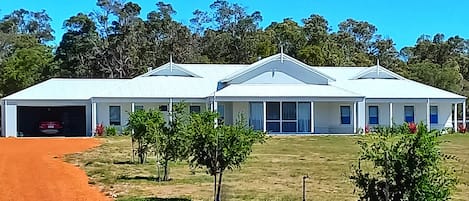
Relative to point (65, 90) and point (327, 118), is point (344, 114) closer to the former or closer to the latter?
point (327, 118)

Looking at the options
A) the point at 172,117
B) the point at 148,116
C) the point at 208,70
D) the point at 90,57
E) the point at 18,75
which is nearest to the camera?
the point at 172,117

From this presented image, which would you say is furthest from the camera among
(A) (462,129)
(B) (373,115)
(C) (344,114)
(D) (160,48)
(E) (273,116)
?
(D) (160,48)

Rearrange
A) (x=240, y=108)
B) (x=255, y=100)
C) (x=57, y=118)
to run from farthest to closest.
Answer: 1. (x=57, y=118)
2. (x=240, y=108)
3. (x=255, y=100)

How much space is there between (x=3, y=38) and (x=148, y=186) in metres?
57.7

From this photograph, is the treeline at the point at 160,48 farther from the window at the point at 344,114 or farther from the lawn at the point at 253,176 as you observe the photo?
the lawn at the point at 253,176

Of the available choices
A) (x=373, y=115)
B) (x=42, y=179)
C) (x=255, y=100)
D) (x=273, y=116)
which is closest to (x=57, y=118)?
(x=255, y=100)

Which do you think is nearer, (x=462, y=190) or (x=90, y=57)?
(x=462, y=190)

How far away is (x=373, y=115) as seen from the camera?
4272 cm

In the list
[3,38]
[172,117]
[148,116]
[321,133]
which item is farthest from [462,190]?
[3,38]

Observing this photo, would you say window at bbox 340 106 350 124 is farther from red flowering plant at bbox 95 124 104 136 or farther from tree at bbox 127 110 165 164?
tree at bbox 127 110 165 164

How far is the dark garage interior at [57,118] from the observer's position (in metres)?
43.2

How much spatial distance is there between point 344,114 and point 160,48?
28368 millimetres

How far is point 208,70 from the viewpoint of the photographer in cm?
4662

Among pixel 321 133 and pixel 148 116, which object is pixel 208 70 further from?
pixel 148 116
